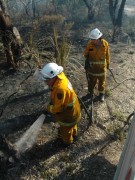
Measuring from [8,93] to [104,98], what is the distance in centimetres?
218

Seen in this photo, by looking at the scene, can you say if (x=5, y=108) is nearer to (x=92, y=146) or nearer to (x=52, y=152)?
(x=52, y=152)

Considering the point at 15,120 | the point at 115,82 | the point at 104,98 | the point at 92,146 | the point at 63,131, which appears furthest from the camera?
the point at 115,82

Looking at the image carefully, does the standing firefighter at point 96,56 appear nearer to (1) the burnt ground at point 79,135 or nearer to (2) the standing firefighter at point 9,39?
(1) the burnt ground at point 79,135

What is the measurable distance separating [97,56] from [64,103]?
1820mm

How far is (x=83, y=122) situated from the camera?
549cm

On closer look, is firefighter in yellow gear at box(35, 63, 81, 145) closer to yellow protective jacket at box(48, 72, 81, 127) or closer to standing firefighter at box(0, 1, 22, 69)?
yellow protective jacket at box(48, 72, 81, 127)

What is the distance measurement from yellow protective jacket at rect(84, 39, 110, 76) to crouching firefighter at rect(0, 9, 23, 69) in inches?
85.4

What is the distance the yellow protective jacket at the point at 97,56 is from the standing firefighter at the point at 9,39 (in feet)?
7.12

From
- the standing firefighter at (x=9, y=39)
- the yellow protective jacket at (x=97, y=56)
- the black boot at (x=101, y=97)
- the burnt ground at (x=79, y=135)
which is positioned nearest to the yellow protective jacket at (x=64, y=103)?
the burnt ground at (x=79, y=135)

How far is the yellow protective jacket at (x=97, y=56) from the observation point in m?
5.62

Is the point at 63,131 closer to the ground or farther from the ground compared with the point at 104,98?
farther from the ground

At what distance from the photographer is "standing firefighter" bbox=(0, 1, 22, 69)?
6758mm

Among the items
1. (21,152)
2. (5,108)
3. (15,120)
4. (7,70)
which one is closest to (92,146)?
(21,152)

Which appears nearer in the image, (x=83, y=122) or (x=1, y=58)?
(x=83, y=122)
